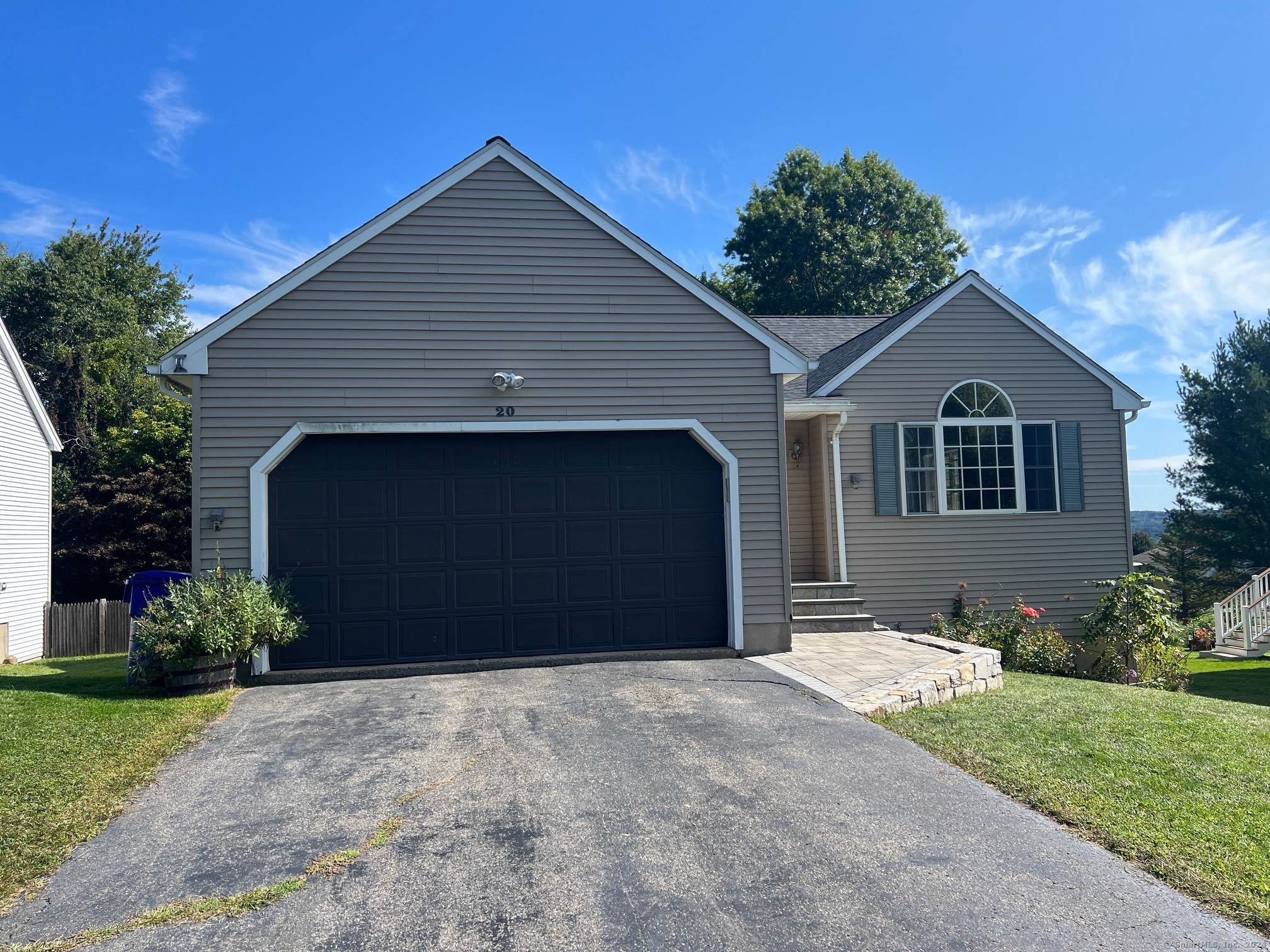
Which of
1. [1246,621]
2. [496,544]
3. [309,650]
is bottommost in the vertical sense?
[1246,621]

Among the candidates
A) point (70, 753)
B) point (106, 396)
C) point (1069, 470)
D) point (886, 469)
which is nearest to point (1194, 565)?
point (1069, 470)

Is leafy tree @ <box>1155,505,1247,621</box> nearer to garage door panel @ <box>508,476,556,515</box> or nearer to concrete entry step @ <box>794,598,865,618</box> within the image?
concrete entry step @ <box>794,598,865,618</box>

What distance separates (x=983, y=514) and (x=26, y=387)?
1838cm

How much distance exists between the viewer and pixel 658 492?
372 inches

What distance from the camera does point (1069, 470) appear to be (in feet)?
40.9

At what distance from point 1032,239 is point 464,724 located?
67.8 feet

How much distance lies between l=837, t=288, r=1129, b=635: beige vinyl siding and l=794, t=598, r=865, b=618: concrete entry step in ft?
2.67

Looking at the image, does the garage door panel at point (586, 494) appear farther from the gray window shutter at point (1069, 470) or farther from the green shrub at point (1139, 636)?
the gray window shutter at point (1069, 470)

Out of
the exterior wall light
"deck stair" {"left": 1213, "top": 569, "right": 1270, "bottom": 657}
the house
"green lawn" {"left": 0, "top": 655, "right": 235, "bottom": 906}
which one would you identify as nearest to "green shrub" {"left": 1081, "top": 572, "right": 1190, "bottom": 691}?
"deck stair" {"left": 1213, "top": 569, "right": 1270, "bottom": 657}

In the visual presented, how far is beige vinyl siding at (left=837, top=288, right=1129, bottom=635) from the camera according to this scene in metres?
12.1

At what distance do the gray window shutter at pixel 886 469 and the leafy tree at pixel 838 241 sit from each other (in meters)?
18.3

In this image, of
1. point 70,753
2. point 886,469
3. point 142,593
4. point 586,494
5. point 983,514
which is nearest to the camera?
point 70,753

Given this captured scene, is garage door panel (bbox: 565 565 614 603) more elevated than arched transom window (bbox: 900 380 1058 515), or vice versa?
arched transom window (bbox: 900 380 1058 515)

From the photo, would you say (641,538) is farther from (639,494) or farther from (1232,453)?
(1232,453)
